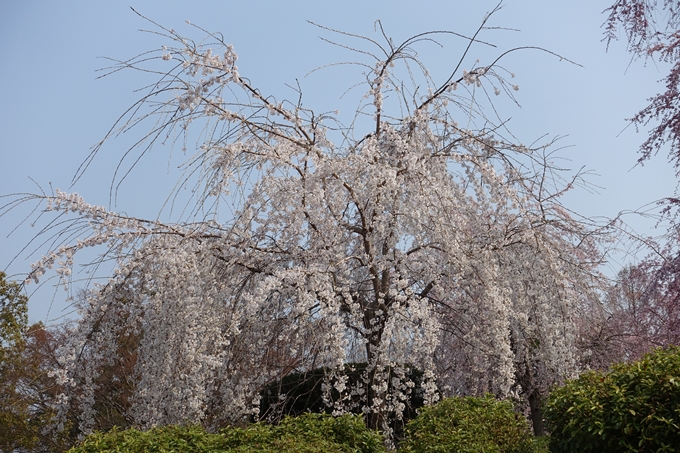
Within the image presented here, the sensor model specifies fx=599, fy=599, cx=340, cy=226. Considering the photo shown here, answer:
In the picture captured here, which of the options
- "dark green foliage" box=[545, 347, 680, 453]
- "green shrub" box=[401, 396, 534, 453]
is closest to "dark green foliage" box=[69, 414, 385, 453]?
"green shrub" box=[401, 396, 534, 453]

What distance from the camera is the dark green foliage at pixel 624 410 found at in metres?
3.09

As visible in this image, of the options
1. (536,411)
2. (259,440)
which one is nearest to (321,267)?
(259,440)

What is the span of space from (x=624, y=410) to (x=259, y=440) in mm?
2251

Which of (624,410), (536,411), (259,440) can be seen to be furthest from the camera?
(536,411)

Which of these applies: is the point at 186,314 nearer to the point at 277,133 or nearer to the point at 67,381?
the point at 67,381

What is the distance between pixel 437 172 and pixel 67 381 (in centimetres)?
370

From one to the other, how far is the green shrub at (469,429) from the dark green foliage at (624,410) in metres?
0.51

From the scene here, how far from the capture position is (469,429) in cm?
407

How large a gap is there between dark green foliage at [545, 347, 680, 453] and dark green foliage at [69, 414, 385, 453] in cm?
129

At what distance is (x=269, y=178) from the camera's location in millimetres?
5121

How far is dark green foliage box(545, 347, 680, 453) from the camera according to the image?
3088mm

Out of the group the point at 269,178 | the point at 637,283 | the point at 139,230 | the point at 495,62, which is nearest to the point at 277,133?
the point at 269,178

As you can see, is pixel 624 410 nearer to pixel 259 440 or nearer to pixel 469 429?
pixel 469 429

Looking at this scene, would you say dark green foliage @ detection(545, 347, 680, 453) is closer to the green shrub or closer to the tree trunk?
the green shrub
